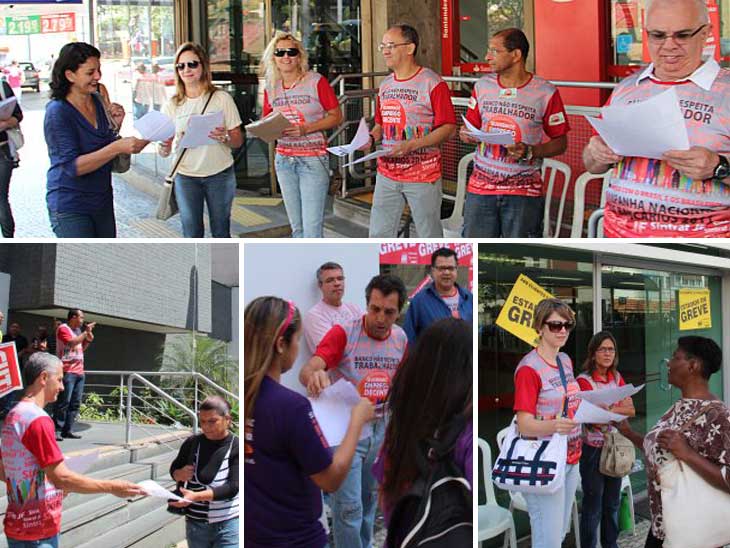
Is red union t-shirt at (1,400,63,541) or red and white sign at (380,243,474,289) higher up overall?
red and white sign at (380,243,474,289)

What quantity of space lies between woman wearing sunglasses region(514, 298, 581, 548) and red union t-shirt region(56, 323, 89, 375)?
154 centimetres

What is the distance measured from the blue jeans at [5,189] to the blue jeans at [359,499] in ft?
15.2

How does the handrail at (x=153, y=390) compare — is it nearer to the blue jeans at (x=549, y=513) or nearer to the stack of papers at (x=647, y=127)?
the blue jeans at (x=549, y=513)

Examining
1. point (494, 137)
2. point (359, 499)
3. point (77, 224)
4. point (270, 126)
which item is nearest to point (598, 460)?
point (359, 499)

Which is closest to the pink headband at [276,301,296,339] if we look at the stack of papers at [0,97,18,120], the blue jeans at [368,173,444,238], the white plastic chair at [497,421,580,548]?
the white plastic chair at [497,421,580,548]

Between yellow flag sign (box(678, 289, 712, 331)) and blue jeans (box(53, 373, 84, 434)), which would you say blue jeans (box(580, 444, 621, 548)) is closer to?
yellow flag sign (box(678, 289, 712, 331))

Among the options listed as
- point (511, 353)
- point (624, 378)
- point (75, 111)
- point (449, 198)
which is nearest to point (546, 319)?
point (511, 353)

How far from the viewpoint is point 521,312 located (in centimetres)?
355

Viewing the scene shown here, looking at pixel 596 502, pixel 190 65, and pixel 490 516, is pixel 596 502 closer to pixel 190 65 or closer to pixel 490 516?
pixel 490 516

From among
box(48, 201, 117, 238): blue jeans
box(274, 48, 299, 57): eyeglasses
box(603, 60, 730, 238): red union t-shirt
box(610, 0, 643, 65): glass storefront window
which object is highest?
box(610, 0, 643, 65): glass storefront window

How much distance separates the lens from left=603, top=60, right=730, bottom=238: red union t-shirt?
3.53m

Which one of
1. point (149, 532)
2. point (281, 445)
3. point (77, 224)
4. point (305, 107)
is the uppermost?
point (305, 107)

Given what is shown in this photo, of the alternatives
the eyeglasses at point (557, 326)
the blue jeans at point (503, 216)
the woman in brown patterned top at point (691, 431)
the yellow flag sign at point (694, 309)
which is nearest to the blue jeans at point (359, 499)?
the eyeglasses at point (557, 326)

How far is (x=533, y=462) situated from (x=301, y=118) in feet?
9.68
